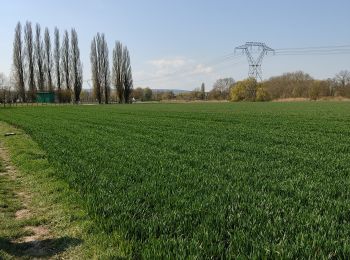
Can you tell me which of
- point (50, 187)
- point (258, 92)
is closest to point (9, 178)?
point (50, 187)

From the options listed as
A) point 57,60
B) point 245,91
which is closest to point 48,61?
point 57,60

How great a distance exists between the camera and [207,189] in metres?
7.91

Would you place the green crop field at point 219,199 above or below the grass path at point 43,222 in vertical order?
above

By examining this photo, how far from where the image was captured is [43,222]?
7.23 m

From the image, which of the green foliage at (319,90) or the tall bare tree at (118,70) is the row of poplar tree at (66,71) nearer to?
the tall bare tree at (118,70)

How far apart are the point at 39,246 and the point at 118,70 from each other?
11291cm

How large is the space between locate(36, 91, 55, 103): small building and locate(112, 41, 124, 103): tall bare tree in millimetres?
20089

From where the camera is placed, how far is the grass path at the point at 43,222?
5.68 m

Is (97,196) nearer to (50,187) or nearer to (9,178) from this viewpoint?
(50,187)

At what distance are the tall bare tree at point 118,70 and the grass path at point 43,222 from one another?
106 meters

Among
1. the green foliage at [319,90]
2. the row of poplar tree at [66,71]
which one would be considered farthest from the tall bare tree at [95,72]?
the green foliage at [319,90]

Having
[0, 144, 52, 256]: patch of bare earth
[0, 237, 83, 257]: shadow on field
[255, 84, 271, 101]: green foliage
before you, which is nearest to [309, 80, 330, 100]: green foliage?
[255, 84, 271, 101]: green foliage

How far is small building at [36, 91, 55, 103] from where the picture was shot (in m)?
99.1

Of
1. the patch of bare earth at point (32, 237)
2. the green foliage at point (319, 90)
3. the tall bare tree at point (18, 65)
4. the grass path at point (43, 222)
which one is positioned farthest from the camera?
the green foliage at point (319, 90)
